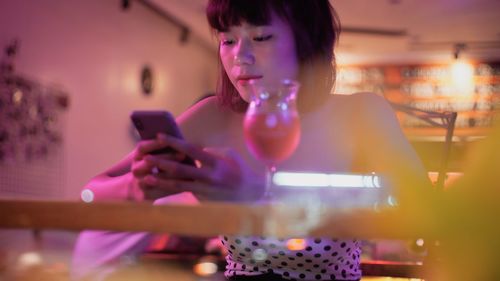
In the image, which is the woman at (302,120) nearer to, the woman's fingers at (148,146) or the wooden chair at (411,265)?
the woman's fingers at (148,146)

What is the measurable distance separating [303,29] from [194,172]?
0.69 meters

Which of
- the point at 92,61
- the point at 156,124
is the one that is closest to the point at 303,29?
the point at 156,124

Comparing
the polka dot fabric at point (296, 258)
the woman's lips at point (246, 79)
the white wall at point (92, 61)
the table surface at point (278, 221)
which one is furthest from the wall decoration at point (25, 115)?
the table surface at point (278, 221)

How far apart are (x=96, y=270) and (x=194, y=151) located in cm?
28

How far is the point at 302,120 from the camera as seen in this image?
1601mm

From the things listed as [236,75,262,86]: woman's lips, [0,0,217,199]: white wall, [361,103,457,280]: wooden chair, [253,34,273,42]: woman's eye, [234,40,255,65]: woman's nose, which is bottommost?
[361,103,457,280]: wooden chair

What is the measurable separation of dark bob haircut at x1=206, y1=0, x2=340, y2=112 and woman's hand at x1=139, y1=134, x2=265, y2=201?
0.49 m

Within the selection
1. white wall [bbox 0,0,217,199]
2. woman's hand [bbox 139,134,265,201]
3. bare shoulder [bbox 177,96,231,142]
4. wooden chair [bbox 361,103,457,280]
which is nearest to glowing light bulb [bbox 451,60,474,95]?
white wall [bbox 0,0,217,199]

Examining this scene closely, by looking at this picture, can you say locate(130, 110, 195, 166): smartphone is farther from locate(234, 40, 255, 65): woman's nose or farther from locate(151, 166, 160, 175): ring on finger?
locate(234, 40, 255, 65): woman's nose

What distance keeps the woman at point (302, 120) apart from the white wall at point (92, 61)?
10.1ft

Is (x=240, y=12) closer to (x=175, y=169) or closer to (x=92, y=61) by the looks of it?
(x=175, y=169)

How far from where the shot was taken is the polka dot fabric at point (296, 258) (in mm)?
1426

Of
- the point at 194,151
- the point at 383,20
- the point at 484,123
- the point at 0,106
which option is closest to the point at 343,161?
the point at 194,151

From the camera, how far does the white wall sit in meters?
4.58
